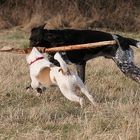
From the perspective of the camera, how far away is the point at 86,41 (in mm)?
8297

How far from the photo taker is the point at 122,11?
69.8 ft

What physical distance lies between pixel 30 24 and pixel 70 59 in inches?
491

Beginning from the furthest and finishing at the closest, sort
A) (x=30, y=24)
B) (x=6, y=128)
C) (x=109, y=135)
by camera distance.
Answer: (x=30, y=24)
(x=6, y=128)
(x=109, y=135)

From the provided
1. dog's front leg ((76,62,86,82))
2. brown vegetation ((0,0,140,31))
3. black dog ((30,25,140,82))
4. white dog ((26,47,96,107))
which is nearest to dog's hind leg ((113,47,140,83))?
black dog ((30,25,140,82))

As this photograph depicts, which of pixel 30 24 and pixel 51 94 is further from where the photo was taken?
pixel 30 24

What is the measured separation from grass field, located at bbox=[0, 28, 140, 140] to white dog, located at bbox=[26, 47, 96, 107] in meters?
0.19

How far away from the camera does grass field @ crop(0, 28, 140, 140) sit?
5.48 meters

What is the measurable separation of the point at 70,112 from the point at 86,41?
6.21 ft

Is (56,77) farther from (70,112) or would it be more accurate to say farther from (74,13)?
(74,13)

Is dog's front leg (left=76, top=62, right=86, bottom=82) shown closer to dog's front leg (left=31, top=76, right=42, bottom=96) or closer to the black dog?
the black dog

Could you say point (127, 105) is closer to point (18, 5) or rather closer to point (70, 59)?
point (70, 59)

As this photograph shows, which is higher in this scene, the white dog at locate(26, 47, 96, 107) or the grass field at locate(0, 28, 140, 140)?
the white dog at locate(26, 47, 96, 107)

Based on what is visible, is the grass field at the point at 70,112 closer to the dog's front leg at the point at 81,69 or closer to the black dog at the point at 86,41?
the dog's front leg at the point at 81,69

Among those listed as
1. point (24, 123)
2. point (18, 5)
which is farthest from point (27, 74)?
point (18, 5)
